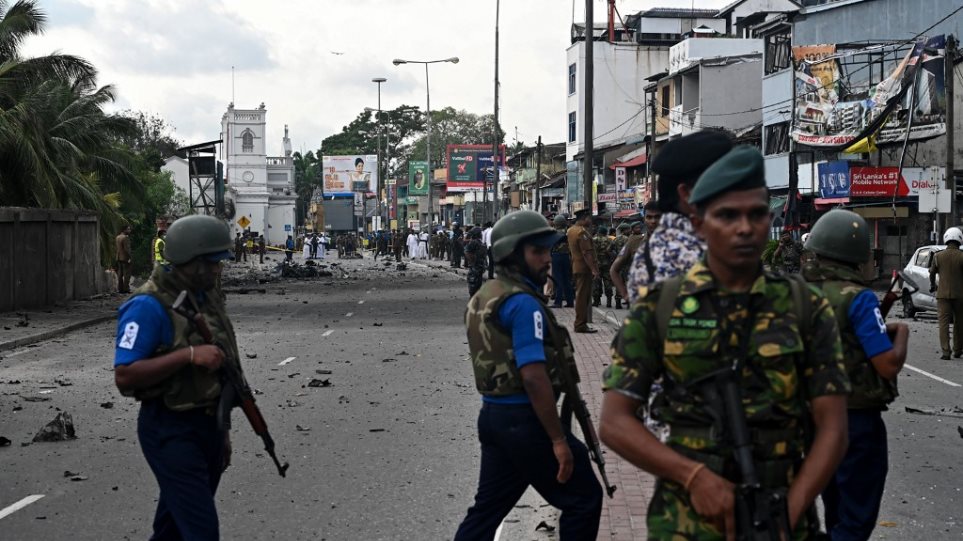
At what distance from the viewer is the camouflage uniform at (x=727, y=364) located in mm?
2998

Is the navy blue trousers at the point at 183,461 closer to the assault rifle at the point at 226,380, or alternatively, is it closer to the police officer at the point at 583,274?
the assault rifle at the point at 226,380

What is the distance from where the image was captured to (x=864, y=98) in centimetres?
3503

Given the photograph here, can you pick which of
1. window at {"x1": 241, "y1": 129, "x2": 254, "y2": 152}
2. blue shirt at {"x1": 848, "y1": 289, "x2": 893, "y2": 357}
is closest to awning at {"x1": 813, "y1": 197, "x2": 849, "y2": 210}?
blue shirt at {"x1": 848, "y1": 289, "x2": 893, "y2": 357}

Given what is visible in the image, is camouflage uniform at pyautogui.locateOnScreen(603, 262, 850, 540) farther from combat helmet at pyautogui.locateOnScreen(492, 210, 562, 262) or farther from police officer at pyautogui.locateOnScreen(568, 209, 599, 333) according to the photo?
police officer at pyautogui.locateOnScreen(568, 209, 599, 333)

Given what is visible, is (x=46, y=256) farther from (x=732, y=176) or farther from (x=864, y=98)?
(x=732, y=176)

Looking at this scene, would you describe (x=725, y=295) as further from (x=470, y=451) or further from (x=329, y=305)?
(x=329, y=305)

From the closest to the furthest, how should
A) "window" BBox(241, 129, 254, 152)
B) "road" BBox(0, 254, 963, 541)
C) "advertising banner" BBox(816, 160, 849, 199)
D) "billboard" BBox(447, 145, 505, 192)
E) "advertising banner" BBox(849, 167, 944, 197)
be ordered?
"road" BBox(0, 254, 963, 541) < "advertising banner" BBox(849, 167, 944, 197) < "advertising banner" BBox(816, 160, 849, 199) < "billboard" BBox(447, 145, 505, 192) < "window" BBox(241, 129, 254, 152)

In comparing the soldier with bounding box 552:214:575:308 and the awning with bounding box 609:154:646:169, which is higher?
the awning with bounding box 609:154:646:169

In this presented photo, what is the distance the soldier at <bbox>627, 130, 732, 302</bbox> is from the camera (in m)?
4.08

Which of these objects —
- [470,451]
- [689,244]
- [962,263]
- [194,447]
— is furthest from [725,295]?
[962,263]

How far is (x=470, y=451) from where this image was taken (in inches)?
379

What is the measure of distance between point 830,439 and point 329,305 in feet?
86.8

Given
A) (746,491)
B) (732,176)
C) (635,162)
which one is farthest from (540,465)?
(635,162)

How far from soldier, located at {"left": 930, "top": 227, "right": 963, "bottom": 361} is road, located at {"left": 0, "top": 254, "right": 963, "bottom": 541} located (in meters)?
0.36
